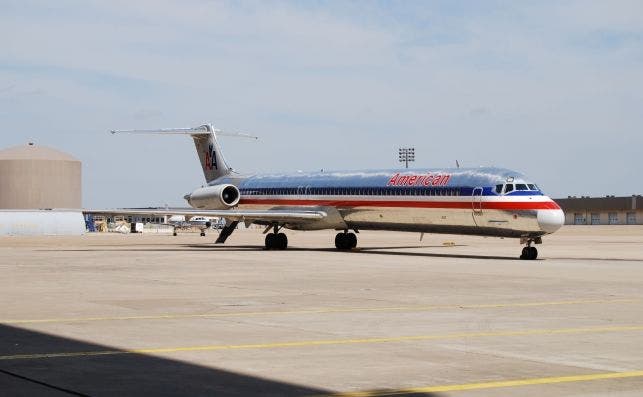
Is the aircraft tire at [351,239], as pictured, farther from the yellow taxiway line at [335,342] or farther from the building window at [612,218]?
the building window at [612,218]

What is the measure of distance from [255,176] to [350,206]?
873cm

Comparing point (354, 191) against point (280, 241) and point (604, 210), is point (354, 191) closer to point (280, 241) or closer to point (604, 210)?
point (280, 241)

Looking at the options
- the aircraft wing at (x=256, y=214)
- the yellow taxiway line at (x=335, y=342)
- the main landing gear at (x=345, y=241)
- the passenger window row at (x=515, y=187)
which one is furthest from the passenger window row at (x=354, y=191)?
the yellow taxiway line at (x=335, y=342)

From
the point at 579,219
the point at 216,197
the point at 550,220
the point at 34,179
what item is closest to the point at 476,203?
the point at 550,220

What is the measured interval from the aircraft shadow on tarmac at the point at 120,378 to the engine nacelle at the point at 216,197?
36506 mm

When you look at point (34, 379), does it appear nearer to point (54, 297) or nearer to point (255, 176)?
point (54, 297)

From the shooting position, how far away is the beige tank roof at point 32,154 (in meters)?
101

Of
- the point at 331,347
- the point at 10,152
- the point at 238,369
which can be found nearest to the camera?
the point at 238,369

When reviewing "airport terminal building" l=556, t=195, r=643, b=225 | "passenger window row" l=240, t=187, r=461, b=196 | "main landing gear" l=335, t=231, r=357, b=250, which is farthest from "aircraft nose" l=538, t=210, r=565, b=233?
"airport terminal building" l=556, t=195, r=643, b=225

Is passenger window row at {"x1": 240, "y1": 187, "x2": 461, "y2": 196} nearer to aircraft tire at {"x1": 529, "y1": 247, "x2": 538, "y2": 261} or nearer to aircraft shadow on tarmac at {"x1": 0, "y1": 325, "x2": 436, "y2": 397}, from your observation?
aircraft tire at {"x1": 529, "y1": 247, "x2": 538, "y2": 261}

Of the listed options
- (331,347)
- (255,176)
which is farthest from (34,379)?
(255,176)

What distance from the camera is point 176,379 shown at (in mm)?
9555

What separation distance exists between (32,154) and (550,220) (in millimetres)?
76400

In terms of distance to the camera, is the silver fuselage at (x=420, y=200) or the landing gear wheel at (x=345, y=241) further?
the landing gear wheel at (x=345, y=241)
